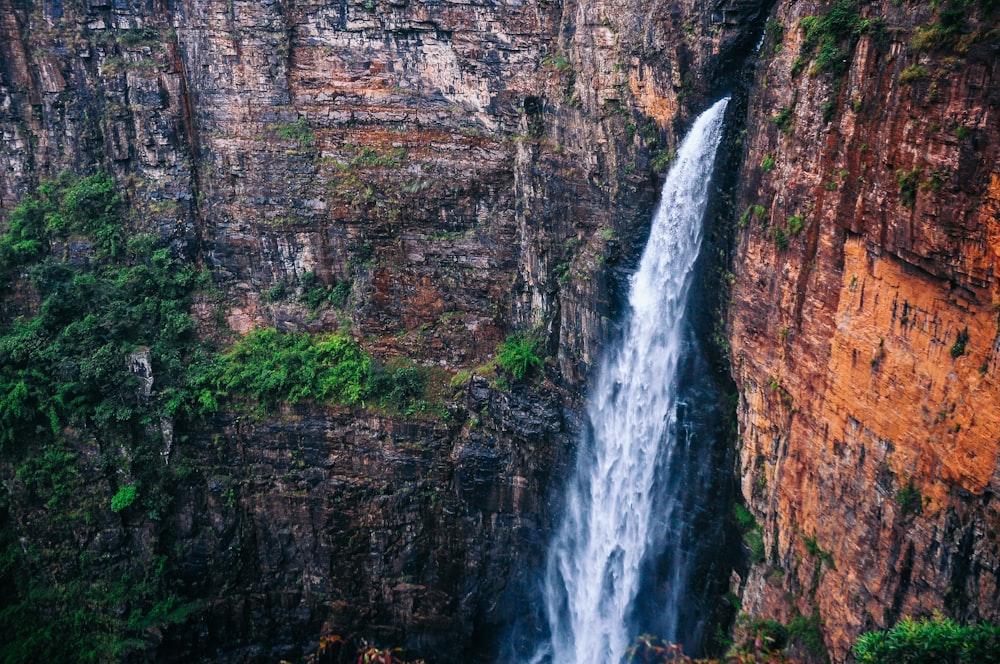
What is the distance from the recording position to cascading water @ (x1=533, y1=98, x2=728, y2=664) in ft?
52.1

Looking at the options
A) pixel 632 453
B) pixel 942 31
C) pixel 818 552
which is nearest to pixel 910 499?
pixel 818 552

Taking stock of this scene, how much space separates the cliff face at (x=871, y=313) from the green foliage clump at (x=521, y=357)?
6.36 m

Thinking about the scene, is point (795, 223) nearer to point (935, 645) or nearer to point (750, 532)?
point (750, 532)

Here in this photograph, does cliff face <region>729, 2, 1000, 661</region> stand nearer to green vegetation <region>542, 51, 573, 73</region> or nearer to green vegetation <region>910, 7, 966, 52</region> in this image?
green vegetation <region>910, 7, 966, 52</region>

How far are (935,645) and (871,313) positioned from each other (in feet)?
14.9

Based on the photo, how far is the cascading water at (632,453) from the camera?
15.9 m

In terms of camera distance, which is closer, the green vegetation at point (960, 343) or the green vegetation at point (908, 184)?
the green vegetation at point (960, 343)

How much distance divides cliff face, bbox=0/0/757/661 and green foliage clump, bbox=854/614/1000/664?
1081cm

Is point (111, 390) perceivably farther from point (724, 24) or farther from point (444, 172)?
point (724, 24)

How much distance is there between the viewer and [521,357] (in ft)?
65.7

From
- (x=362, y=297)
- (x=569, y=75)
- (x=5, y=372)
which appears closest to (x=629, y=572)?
(x=362, y=297)

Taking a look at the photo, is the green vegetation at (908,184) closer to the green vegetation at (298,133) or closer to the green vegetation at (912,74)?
the green vegetation at (912,74)

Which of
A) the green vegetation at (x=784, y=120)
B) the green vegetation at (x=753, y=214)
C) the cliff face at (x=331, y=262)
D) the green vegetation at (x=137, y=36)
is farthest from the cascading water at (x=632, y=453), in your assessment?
the green vegetation at (x=137, y=36)

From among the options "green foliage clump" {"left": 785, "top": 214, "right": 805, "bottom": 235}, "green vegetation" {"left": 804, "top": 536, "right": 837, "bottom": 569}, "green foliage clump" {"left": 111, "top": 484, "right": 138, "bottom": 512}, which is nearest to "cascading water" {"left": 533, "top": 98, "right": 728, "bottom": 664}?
"green foliage clump" {"left": 785, "top": 214, "right": 805, "bottom": 235}
